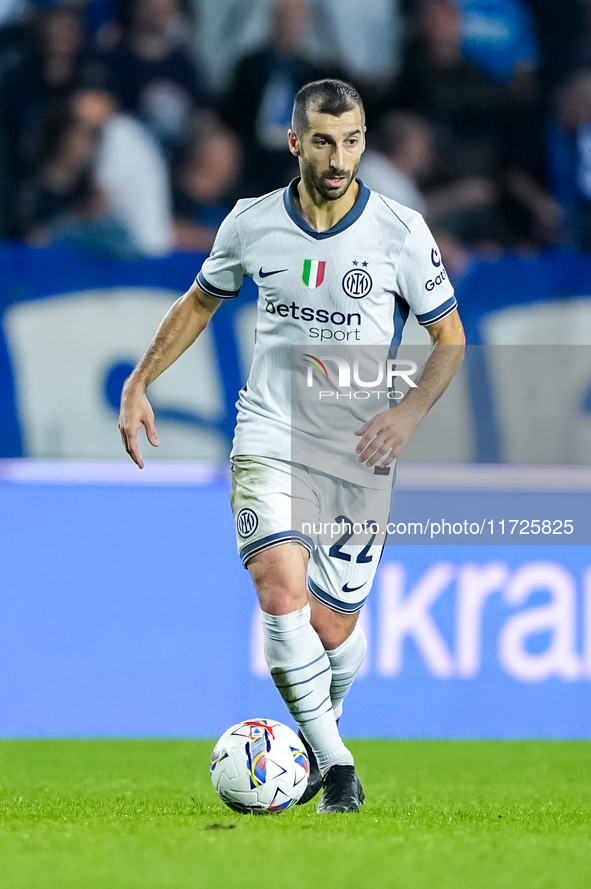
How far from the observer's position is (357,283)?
4.53 m

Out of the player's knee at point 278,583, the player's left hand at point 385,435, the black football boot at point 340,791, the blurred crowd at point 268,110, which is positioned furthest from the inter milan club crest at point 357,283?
the blurred crowd at point 268,110

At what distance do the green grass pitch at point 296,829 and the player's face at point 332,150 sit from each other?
2016 mm

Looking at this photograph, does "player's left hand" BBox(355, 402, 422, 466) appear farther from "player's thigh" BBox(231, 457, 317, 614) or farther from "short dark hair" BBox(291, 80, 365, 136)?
"short dark hair" BBox(291, 80, 365, 136)

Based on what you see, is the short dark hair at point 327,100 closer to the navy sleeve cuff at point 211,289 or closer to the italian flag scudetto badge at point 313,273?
the italian flag scudetto badge at point 313,273

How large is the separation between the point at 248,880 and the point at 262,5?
7890 millimetres

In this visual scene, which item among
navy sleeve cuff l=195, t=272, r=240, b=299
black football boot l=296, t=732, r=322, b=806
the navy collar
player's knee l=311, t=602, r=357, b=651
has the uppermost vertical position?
the navy collar

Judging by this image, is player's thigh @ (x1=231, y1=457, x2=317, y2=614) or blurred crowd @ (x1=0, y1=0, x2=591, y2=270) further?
blurred crowd @ (x1=0, y1=0, x2=591, y2=270)

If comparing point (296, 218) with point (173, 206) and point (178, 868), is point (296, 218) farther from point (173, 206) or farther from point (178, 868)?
point (173, 206)

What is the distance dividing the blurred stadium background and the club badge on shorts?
2619mm

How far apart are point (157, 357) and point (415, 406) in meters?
0.99

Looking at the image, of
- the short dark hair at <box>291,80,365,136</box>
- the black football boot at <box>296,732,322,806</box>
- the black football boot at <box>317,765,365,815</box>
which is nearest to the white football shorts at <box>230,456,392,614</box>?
the black football boot at <box>296,732,322,806</box>

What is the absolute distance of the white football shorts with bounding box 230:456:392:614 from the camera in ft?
14.3

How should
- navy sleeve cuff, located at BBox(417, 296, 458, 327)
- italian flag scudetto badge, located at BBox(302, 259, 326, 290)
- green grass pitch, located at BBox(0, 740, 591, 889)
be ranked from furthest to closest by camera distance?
navy sleeve cuff, located at BBox(417, 296, 458, 327), italian flag scudetto badge, located at BBox(302, 259, 326, 290), green grass pitch, located at BBox(0, 740, 591, 889)

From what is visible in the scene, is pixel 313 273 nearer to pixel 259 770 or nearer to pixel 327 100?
pixel 327 100
